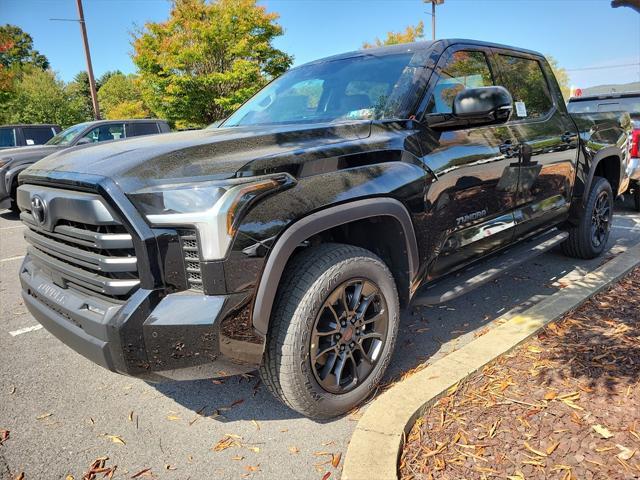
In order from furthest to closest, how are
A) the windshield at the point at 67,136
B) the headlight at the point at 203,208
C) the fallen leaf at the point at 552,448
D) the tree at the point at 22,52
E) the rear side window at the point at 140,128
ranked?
the tree at the point at 22,52, the rear side window at the point at 140,128, the windshield at the point at 67,136, the fallen leaf at the point at 552,448, the headlight at the point at 203,208

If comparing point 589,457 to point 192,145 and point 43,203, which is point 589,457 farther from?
point 43,203

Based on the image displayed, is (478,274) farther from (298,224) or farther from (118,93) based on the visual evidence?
(118,93)

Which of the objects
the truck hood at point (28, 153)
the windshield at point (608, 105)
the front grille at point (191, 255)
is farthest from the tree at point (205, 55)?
the front grille at point (191, 255)

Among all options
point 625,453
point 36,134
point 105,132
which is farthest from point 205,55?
point 625,453

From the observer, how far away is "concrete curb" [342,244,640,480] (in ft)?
6.73

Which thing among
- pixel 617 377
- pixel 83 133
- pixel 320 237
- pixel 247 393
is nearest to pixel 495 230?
pixel 617 377

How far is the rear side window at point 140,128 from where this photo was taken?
10.5 meters

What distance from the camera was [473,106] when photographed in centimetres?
266

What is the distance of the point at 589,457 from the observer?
6.74ft

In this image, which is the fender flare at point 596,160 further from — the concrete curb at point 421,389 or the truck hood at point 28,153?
the truck hood at point 28,153

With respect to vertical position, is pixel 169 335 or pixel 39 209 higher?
pixel 39 209

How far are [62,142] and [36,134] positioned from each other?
8.84 feet

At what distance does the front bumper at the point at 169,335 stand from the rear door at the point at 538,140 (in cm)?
238

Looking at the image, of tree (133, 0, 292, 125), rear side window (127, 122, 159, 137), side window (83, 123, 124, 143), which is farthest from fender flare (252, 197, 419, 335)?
tree (133, 0, 292, 125)
